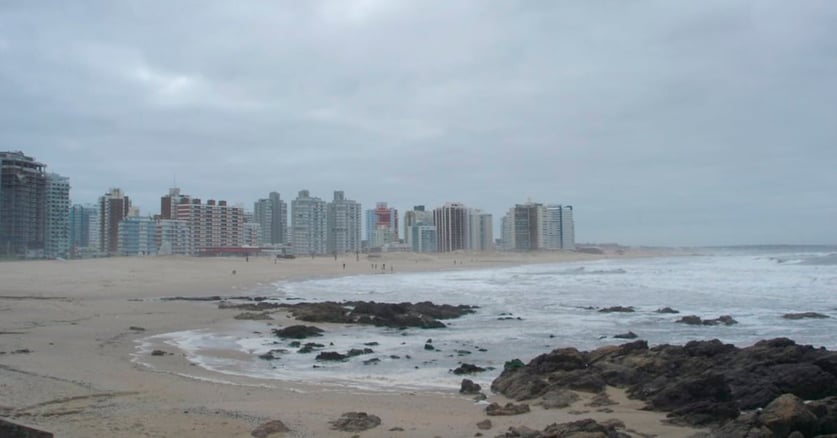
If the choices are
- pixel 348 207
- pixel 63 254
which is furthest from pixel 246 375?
pixel 348 207

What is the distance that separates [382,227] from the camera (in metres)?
183

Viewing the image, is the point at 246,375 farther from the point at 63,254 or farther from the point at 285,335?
the point at 63,254

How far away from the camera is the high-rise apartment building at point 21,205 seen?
76.0 metres

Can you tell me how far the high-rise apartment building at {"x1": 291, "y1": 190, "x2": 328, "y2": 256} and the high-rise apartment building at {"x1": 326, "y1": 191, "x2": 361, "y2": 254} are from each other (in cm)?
226

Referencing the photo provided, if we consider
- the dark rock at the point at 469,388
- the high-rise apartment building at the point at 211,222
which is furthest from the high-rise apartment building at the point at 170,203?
the dark rock at the point at 469,388

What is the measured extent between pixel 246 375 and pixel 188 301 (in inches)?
656

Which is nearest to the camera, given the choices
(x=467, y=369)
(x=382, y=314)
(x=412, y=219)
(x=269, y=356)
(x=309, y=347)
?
(x=467, y=369)

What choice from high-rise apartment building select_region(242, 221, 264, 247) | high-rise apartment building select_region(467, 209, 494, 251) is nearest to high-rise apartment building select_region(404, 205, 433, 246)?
high-rise apartment building select_region(467, 209, 494, 251)

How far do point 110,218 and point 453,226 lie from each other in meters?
76.0

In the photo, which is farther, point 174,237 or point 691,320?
point 174,237

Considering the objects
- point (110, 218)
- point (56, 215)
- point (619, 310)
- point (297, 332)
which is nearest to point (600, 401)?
point (297, 332)

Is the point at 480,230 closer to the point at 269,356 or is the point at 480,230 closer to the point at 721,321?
the point at 721,321

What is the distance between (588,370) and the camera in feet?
33.2

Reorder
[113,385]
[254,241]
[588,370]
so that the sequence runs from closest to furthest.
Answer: [113,385]
[588,370]
[254,241]
